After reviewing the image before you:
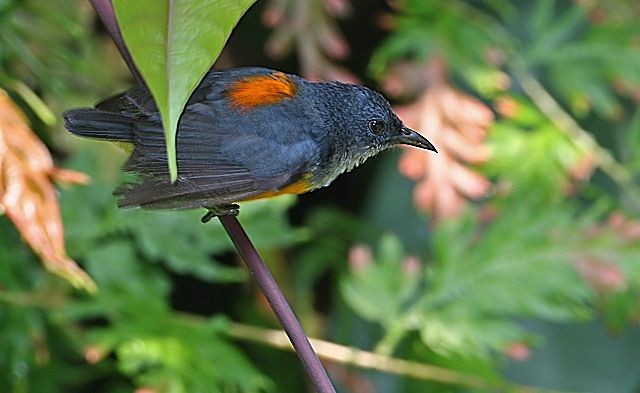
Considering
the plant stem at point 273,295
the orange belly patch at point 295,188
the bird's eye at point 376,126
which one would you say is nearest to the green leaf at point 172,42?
the plant stem at point 273,295

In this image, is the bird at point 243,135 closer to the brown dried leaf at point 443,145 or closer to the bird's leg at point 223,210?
the bird's leg at point 223,210

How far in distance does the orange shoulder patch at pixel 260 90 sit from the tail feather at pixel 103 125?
135mm

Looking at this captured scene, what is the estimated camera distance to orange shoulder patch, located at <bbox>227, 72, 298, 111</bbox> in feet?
4.03

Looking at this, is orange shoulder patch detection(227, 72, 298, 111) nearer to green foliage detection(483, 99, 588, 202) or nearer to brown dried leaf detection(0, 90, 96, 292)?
brown dried leaf detection(0, 90, 96, 292)

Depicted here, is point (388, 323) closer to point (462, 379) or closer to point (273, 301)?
point (462, 379)

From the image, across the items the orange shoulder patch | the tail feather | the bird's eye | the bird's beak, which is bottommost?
the tail feather

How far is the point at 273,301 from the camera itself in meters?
0.91

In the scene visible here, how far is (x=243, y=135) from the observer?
1.21 metres

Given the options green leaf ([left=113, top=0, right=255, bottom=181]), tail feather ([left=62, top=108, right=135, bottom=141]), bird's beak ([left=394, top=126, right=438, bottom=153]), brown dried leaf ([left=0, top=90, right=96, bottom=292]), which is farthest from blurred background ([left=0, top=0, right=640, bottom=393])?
green leaf ([left=113, top=0, right=255, bottom=181])

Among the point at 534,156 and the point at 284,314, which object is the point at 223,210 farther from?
the point at 534,156

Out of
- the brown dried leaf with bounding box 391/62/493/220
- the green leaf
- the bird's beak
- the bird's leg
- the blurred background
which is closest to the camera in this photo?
the green leaf

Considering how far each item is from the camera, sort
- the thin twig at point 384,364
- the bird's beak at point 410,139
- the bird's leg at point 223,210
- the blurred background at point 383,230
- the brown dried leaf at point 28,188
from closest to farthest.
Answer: the bird's leg at point 223,210
the bird's beak at point 410,139
the brown dried leaf at point 28,188
the blurred background at point 383,230
the thin twig at point 384,364

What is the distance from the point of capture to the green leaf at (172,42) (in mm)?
789

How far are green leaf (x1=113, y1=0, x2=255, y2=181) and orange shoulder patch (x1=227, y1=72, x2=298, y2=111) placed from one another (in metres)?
0.40
